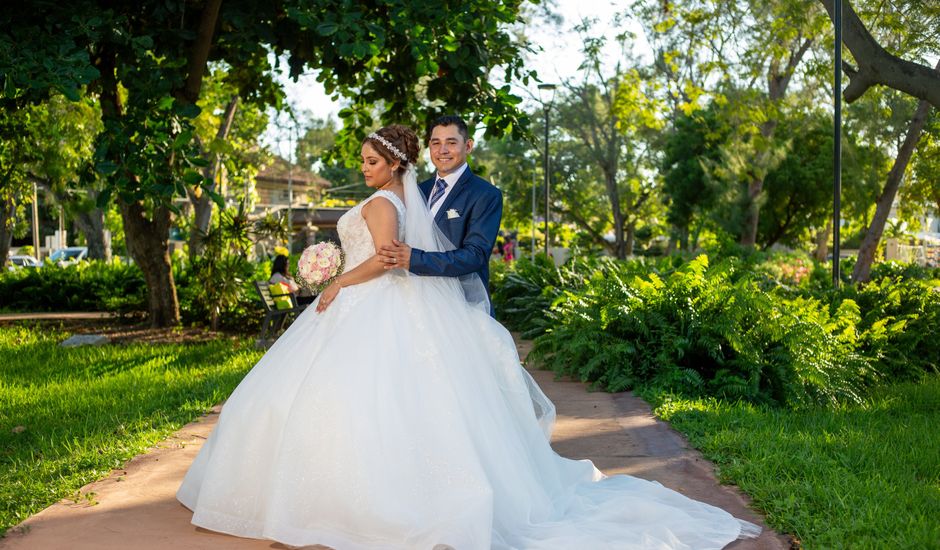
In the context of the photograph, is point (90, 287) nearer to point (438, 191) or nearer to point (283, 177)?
point (438, 191)

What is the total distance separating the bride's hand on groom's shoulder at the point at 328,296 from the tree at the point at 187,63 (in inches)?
176

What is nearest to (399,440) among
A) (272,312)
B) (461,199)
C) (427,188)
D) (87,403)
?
(461,199)

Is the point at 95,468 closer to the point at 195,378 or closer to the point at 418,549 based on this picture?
the point at 418,549

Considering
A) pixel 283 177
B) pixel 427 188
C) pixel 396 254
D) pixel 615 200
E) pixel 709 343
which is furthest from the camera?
pixel 283 177

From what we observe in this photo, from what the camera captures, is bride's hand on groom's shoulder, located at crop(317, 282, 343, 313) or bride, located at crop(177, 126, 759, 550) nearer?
bride, located at crop(177, 126, 759, 550)

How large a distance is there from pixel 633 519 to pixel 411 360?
137 centimetres

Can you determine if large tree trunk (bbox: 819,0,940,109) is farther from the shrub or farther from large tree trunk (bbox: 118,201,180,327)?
large tree trunk (bbox: 118,201,180,327)

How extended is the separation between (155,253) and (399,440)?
1061 centimetres

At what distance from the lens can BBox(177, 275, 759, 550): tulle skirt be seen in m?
4.21

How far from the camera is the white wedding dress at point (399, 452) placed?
4.21 meters

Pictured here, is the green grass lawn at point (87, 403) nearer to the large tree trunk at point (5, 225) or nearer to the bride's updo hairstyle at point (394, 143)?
the bride's updo hairstyle at point (394, 143)

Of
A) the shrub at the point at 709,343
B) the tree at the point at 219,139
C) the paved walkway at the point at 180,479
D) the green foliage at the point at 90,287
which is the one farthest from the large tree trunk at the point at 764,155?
the paved walkway at the point at 180,479

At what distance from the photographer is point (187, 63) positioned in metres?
12.0

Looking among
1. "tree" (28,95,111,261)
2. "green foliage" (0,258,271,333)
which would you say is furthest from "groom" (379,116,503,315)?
"tree" (28,95,111,261)
